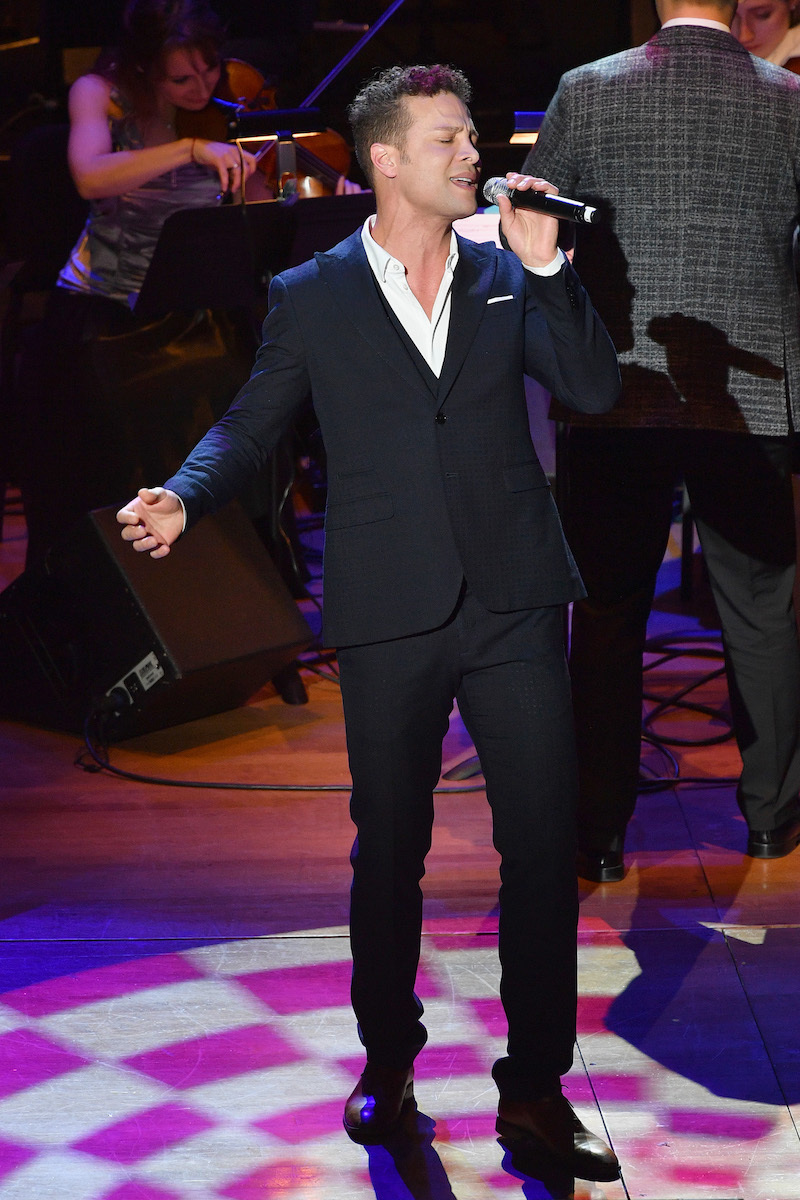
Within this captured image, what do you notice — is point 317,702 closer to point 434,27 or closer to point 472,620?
point 472,620

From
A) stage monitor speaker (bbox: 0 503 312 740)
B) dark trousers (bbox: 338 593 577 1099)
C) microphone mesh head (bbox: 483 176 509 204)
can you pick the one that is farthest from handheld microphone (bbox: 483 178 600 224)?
stage monitor speaker (bbox: 0 503 312 740)

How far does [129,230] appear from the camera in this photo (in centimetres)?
457

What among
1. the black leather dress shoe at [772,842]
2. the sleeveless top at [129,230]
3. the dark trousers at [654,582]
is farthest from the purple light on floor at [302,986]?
the sleeveless top at [129,230]

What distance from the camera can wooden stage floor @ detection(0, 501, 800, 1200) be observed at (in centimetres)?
224

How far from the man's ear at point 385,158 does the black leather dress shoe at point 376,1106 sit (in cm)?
139

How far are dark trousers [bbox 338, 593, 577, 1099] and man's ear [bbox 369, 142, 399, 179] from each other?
25.2 inches

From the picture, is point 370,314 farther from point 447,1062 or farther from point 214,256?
point 214,256

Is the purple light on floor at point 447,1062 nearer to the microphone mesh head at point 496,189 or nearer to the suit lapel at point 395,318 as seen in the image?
the suit lapel at point 395,318

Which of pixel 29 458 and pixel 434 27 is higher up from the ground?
pixel 434 27

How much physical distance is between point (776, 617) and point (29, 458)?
2.59 m

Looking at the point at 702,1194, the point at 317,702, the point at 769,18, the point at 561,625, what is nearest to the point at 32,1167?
the point at 702,1194

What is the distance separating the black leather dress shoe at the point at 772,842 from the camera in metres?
3.27

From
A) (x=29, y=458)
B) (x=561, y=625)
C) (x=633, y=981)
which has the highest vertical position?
(x=561, y=625)

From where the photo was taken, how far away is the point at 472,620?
2.15 metres
